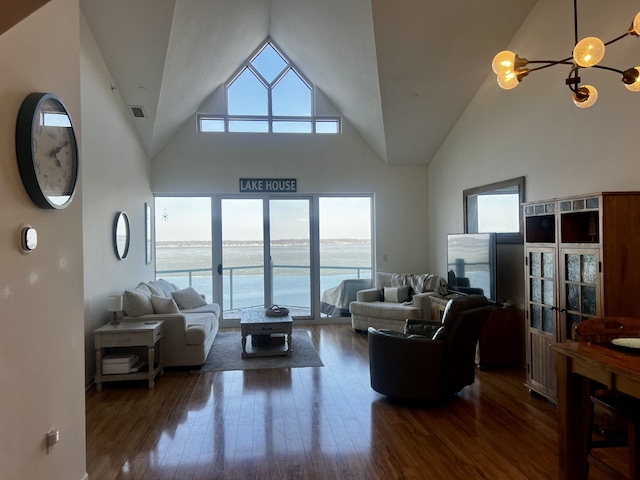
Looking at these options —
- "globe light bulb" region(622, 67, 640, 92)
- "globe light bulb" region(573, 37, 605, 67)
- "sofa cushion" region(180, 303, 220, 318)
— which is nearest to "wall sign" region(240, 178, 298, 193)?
"sofa cushion" region(180, 303, 220, 318)

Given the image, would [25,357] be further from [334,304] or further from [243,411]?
[334,304]

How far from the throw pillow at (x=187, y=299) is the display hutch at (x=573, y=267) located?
437 cm

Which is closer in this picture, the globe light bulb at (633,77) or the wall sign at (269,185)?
the globe light bulb at (633,77)

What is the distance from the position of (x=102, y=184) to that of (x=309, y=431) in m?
3.51

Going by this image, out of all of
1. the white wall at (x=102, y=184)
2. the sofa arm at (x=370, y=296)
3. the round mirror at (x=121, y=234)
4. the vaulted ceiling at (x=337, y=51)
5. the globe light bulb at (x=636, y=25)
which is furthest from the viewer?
the sofa arm at (x=370, y=296)

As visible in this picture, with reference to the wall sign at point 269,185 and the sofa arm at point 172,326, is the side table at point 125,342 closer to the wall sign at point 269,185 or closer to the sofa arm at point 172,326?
the sofa arm at point 172,326

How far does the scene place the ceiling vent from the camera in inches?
209

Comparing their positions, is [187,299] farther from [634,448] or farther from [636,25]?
[636,25]

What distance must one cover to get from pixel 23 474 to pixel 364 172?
20.2ft

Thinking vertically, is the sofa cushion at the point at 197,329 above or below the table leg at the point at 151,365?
above

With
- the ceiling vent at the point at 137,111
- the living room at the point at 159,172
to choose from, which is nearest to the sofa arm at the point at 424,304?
the living room at the point at 159,172

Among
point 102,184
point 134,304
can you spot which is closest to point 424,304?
point 134,304

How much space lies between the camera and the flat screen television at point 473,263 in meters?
4.68

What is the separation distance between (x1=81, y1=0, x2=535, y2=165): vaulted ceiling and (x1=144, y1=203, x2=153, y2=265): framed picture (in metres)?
0.97
